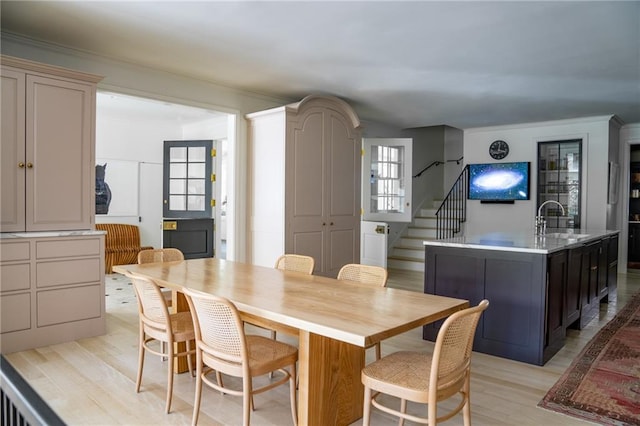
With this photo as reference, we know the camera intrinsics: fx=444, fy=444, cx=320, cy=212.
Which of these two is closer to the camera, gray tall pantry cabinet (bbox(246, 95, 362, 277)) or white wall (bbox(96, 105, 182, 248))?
gray tall pantry cabinet (bbox(246, 95, 362, 277))

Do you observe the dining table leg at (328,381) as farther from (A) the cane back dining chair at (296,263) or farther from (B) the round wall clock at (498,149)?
(B) the round wall clock at (498,149)

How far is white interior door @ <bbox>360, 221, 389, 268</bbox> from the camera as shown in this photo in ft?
23.0

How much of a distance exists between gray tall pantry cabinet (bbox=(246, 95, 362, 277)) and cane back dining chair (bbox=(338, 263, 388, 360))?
6.69ft

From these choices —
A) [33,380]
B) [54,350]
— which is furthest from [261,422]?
[54,350]

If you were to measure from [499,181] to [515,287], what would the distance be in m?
4.86

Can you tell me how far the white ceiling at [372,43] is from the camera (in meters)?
3.17

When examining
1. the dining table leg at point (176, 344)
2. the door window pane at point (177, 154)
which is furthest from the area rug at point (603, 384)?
the door window pane at point (177, 154)

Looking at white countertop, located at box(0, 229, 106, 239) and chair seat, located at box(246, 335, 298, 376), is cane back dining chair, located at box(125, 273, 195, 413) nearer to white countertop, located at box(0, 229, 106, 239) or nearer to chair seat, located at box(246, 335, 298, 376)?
chair seat, located at box(246, 335, 298, 376)

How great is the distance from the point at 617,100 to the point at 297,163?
4324mm

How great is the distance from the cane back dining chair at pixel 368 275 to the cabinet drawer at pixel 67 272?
229cm

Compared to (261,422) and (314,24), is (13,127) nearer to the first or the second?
(314,24)

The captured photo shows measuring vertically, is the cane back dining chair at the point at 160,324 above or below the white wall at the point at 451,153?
below

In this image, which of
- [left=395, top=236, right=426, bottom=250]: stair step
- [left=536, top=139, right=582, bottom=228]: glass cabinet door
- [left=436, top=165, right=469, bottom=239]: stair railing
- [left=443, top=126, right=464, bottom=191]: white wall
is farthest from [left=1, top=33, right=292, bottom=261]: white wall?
[left=443, top=126, right=464, bottom=191]: white wall

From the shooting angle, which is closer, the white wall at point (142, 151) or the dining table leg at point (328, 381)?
the dining table leg at point (328, 381)
